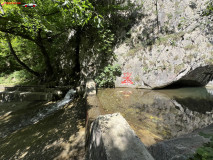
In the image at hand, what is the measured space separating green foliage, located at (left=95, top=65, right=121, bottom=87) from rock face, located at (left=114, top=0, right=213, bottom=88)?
41 cm

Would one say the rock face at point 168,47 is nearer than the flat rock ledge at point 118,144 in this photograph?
No

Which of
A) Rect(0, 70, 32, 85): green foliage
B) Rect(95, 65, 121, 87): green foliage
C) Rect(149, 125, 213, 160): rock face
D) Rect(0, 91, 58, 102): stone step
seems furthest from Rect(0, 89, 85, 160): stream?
Rect(0, 70, 32, 85): green foliage

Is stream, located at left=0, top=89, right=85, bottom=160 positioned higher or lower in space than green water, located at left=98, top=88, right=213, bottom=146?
lower

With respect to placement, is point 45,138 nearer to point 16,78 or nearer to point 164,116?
point 164,116

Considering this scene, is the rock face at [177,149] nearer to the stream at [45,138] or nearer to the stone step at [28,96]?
the stream at [45,138]

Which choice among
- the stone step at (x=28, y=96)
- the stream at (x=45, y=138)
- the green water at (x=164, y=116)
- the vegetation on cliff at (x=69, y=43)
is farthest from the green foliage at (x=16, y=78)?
the green water at (x=164, y=116)

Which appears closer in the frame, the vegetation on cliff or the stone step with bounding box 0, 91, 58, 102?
the stone step with bounding box 0, 91, 58, 102

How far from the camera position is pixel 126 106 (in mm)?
4352

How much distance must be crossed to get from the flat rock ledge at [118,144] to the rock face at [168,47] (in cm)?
574

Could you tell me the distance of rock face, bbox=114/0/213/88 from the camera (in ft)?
19.3

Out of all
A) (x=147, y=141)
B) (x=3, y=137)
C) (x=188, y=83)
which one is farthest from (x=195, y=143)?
(x=188, y=83)

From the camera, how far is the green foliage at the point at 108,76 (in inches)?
296

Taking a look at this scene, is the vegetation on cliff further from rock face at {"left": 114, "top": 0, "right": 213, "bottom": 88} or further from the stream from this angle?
the stream

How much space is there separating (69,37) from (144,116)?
1103cm
